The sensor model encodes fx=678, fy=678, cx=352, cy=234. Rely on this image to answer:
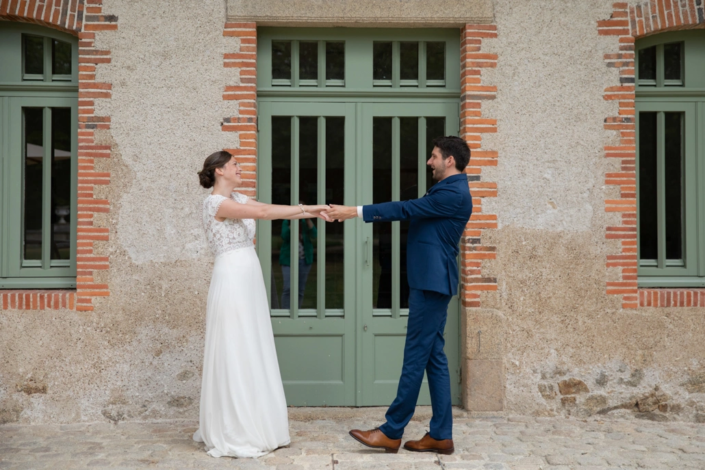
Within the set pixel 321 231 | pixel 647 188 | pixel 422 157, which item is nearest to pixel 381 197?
pixel 422 157

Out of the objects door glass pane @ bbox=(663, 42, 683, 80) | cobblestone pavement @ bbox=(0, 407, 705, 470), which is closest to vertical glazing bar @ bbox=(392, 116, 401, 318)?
cobblestone pavement @ bbox=(0, 407, 705, 470)

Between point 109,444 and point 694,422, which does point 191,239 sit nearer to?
point 109,444

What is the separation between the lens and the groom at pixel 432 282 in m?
4.61

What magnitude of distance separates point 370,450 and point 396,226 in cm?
201

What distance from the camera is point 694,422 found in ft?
18.8

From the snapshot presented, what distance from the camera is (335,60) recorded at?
595 cm

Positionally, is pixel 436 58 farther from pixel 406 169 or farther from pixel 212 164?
pixel 212 164

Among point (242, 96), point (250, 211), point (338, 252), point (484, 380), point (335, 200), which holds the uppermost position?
point (242, 96)

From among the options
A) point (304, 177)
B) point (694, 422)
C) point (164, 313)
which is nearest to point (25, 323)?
point (164, 313)

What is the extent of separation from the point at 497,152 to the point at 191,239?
105 inches

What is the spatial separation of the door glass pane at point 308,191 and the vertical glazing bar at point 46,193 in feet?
6.94

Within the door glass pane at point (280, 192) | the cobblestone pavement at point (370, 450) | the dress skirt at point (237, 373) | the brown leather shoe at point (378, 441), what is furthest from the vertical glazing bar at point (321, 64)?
the brown leather shoe at point (378, 441)

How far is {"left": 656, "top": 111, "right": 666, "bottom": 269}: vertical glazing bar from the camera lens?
19.8 ft

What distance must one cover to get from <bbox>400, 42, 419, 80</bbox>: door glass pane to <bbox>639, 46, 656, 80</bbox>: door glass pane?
200 cm
